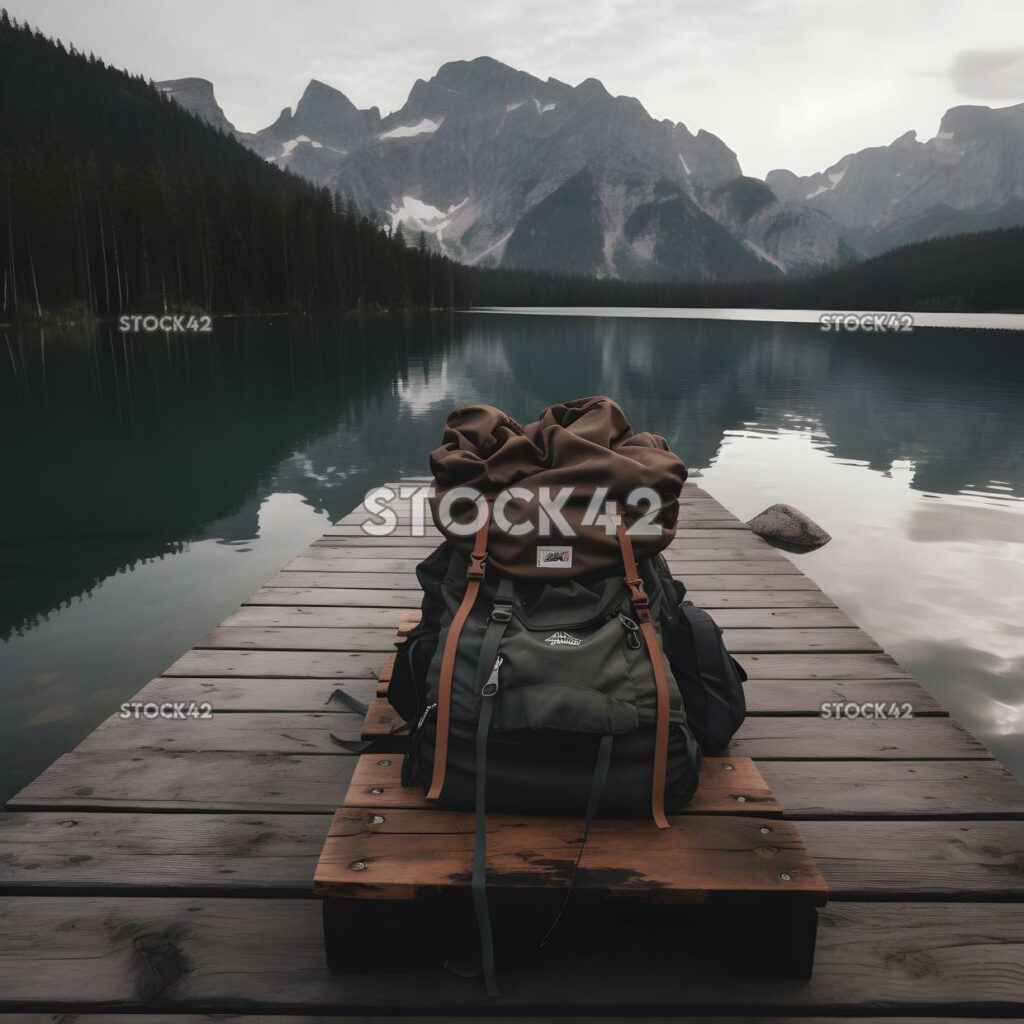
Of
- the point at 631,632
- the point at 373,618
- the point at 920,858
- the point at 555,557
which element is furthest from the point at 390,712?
the point at 920,858

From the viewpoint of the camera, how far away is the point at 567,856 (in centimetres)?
182

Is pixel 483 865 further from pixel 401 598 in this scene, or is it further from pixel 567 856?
pixel 401 598

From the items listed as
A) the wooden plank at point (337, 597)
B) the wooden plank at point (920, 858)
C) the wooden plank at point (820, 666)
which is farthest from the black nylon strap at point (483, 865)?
the wooden plank at point (337, 597)

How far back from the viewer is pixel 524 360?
34.0 meters

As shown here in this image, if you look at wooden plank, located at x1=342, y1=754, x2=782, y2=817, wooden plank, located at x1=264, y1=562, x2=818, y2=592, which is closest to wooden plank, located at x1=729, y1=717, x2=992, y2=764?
wooden plank, located at x1=342, y1=754, x2=782, y2=817

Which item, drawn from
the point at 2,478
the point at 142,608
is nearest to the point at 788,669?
the point at 142,608

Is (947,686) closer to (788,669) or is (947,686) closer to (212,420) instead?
(788,669)

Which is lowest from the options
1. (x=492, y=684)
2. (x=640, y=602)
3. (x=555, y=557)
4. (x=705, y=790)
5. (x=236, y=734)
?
(x=236, y=734)

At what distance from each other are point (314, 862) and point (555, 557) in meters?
1.20

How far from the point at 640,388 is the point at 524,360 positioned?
405 inches

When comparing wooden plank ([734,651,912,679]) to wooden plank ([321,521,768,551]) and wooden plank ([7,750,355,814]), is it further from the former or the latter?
wooden plank ([321,521,768,551])

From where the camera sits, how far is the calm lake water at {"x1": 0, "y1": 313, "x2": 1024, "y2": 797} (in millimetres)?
5379

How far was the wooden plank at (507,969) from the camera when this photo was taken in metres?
1.79

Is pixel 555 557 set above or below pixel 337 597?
above
